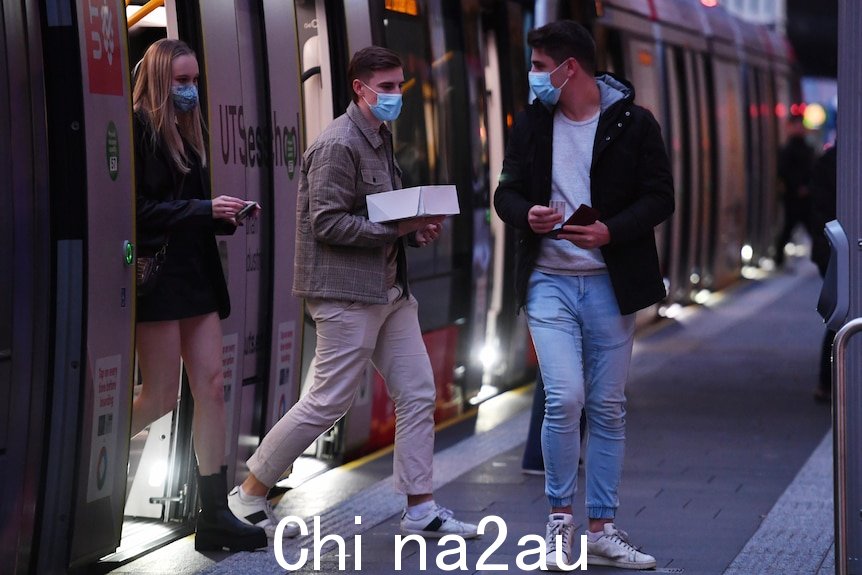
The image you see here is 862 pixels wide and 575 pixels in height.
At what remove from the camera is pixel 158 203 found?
561 cm

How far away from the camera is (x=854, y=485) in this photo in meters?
4.86

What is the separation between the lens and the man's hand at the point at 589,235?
555 cm

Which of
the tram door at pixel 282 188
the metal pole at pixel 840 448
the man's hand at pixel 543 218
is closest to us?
the metal pole at pixel 840 448

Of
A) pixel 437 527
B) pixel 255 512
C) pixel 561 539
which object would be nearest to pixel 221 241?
pixel 255 512

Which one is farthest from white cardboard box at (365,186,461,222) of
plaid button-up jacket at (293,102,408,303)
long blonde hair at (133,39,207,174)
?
long blonde hair at (133,39,207,174)

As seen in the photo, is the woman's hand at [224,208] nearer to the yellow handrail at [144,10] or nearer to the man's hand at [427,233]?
the man's hand at [427,233]

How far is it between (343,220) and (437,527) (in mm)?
1196

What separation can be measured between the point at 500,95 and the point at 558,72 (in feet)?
14.3

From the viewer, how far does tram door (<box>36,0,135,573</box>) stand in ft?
16.9

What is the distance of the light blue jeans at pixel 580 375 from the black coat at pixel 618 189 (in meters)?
0.08

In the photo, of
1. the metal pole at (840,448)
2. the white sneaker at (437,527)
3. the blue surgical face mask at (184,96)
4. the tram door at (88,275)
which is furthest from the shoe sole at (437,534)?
the metal pole at (840,448)

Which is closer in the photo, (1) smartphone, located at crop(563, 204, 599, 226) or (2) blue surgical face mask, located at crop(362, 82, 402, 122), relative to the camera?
(1) smartphone, located at crop(563, 204, 599, 226)

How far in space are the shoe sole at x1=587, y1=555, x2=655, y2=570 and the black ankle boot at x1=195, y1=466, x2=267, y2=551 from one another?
3.72 feet

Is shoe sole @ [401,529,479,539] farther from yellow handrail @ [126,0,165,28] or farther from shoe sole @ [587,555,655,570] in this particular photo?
yellow handrail @ [126,0,165,28]
